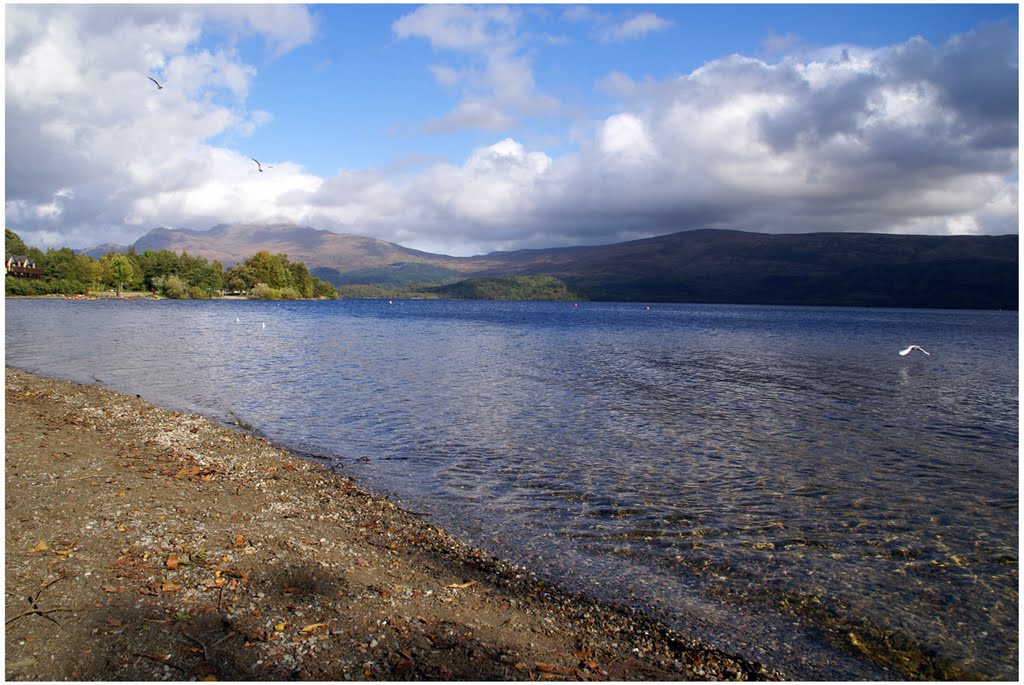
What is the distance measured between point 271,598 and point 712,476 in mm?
13897

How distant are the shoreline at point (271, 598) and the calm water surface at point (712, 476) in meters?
1.40

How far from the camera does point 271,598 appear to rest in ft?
29.3

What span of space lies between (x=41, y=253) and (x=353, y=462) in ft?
742

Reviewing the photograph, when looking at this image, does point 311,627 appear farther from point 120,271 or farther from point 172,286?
point 120,271

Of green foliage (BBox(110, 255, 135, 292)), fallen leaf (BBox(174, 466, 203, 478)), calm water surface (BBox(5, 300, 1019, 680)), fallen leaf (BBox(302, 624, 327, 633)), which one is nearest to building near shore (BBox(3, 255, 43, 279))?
green foliage (BBox(110, 255, 135, 292))

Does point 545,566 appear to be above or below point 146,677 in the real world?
below

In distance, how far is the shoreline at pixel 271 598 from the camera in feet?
24.4

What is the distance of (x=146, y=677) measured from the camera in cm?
688

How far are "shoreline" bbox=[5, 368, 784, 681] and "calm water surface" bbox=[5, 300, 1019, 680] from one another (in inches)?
55.3

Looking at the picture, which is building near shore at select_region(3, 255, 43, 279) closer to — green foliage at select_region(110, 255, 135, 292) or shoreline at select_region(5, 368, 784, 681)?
green foliage at select_region(110, 255, 135, 292)

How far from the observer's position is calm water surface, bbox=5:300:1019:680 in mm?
10461

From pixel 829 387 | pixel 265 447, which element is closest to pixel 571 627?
pixel 265 447

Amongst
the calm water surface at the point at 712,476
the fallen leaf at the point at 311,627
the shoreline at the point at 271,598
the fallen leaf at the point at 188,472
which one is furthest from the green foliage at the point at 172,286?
the fallen leaf at the point at 311,627

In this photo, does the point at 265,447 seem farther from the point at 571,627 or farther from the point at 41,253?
the point at 41,253
